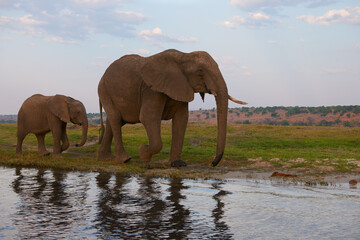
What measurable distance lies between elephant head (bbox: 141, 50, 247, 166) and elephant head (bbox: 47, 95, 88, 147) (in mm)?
5219

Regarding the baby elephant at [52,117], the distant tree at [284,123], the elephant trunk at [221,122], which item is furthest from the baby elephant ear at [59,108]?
the distant tree at [284,123]

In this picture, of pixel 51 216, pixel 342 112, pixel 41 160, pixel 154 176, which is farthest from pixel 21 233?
pixel 342 112

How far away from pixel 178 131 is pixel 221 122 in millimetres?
2829

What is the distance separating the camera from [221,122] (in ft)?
45.3

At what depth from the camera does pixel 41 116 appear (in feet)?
66.1

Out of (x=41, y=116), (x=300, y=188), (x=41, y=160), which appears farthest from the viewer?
(x=41, y=116)

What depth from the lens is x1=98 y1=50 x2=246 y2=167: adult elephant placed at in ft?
47.2

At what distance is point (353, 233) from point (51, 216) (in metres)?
5.22

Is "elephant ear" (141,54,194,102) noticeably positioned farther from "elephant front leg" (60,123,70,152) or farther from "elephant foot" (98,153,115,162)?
"elephant front leg" (60,123,70,152)

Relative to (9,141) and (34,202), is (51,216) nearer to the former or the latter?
(34,202)

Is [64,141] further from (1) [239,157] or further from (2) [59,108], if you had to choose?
(1) [239,157]

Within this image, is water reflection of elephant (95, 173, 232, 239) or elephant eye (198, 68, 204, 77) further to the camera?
elephant eye (198, 68, 204, 77)

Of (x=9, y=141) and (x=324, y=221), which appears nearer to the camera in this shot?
(x=324, y=221)

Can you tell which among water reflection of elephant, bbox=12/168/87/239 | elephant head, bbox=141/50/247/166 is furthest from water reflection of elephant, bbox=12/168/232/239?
elephant head, bbox=141/50/247/166
